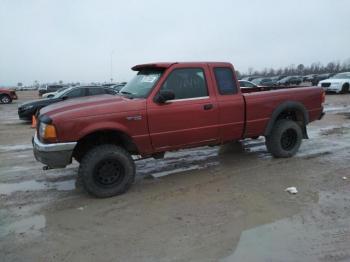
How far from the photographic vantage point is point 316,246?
14.0 feet

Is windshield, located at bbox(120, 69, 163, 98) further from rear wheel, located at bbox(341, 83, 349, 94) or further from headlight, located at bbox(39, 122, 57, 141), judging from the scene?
rear wheel, located at bbox(341, 83, 349, 94)

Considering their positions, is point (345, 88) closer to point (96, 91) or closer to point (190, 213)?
point (96, 91)

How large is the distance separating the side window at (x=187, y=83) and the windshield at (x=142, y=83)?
0.22m

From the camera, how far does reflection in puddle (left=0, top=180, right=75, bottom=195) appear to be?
21.7ft

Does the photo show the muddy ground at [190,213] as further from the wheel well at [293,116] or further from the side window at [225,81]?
the side window at [225,81]

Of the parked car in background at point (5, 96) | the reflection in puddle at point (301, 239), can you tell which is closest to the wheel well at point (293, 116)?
the reflection in puddle at point (301, 239)

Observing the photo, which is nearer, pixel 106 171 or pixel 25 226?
pixel 25 226

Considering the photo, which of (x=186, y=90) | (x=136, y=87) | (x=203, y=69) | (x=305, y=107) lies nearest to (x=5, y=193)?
(x=136, y=87)

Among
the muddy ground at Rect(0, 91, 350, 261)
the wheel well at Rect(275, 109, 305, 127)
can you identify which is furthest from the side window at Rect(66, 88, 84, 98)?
the wheel well at Rect(275, 109, 305, 127)

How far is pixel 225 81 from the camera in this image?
7.38 metres

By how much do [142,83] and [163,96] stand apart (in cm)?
69

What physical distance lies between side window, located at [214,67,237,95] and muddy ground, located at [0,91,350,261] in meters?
1.49

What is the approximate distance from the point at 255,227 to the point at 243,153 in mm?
4231

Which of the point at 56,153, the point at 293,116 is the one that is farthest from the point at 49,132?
the point at 293,116
